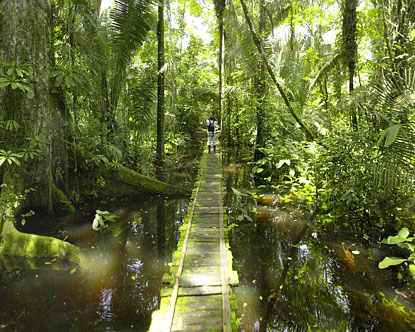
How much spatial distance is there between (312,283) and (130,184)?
5135mm

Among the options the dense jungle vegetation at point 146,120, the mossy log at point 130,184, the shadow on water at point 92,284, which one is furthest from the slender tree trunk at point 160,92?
the shadow on water at point 92,284

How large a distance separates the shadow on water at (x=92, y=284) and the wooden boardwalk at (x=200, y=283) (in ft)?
1.75

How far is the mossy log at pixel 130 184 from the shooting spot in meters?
7.49

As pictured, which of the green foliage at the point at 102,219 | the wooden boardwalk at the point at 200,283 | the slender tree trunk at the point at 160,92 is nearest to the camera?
the wooden boardwalk at the point at 200,283

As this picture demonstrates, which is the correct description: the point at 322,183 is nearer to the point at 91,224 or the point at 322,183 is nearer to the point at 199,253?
the point at 199,253

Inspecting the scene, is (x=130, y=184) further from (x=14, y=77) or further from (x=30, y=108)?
(x=14, y=77)

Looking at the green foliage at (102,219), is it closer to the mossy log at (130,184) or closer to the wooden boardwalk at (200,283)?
the mossy log at (130,184)

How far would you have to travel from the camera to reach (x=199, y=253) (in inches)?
169

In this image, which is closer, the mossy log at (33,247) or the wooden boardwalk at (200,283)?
the wooden boardwalk at (200,283)

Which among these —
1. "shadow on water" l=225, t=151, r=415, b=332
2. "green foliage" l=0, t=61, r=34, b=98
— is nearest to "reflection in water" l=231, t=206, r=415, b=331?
"shadow on water" l=225, t=151, r=415, b=332

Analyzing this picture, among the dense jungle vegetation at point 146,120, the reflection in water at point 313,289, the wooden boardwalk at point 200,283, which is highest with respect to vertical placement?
the dense jungle vegetation at point 146,120

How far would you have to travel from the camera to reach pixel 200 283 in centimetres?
354

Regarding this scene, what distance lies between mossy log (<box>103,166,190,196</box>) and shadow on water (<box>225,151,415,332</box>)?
289 centimetres

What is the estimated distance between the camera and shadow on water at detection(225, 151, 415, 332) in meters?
3.44
